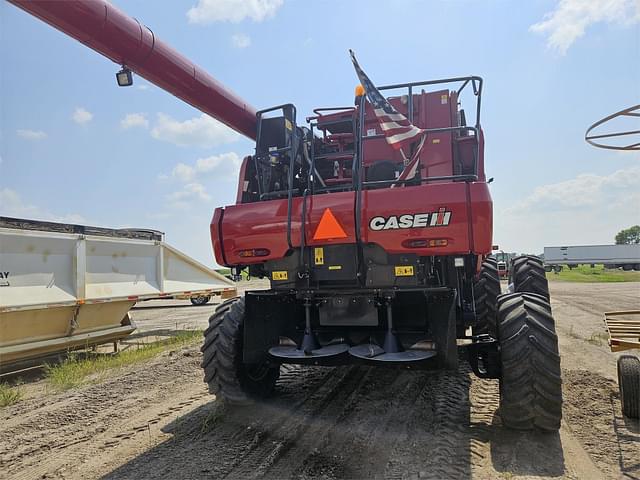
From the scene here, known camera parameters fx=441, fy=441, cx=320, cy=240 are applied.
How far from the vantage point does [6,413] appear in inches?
184

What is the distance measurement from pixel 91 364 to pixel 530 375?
5995mm

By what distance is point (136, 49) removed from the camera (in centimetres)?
458

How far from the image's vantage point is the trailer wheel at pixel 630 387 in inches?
151

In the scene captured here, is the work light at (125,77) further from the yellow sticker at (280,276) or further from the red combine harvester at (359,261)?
the yellow sticker at (280,276)

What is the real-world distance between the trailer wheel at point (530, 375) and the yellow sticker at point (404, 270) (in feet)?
2.91

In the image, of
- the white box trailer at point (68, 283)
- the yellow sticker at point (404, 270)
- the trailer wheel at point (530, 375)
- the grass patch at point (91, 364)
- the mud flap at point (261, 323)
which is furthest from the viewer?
the white box trailer at point (68, 283)

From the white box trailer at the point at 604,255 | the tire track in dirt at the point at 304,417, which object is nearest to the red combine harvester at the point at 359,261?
the tire track in dirt at the point at 304,417

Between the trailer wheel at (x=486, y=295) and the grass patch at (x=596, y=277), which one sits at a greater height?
the trailer wheel at (x=486, y=295)

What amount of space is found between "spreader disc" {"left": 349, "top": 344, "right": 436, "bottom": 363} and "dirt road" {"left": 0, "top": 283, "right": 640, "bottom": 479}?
0.65 metres

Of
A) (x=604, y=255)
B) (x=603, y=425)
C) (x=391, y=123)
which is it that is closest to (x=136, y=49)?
(x=391, y=123)

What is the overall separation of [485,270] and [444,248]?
126 inches

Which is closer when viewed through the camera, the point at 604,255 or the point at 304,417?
the point at 304,417

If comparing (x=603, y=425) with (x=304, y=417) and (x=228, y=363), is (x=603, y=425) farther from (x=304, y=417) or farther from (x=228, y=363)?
(x=228, y=363)

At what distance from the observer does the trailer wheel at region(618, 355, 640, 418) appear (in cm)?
385
